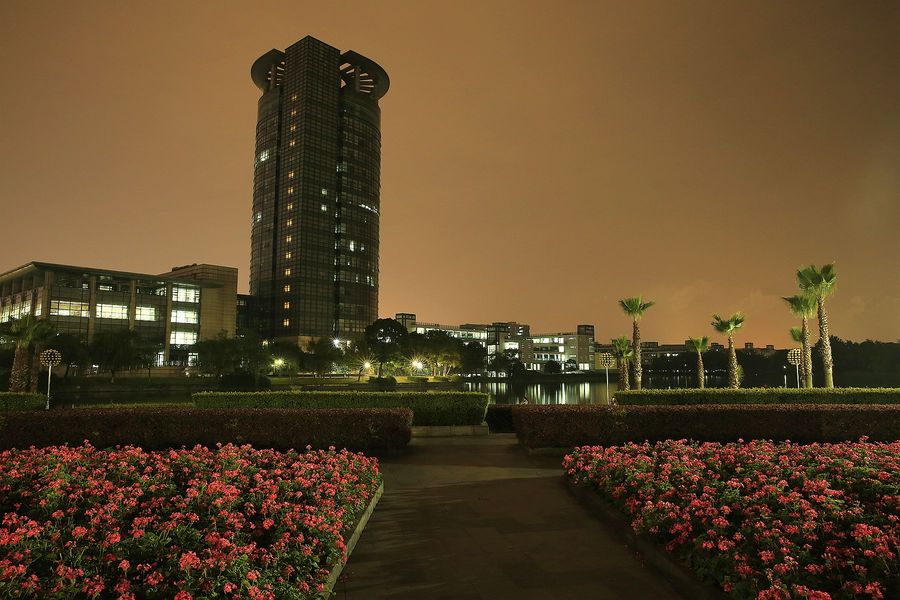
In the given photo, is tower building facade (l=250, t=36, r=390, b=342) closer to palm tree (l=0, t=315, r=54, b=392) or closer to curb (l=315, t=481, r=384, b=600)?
palm tree (l=0, t=315, r=54, b=392)

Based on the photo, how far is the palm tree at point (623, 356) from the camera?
3744cm

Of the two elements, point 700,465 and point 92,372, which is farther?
point 92,372

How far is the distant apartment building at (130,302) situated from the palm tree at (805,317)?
9128 centimetres

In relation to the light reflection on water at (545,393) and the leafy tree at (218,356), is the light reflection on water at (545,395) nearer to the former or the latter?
the light reflection on water at (545,393)

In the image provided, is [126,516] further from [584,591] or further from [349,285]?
[349,285]

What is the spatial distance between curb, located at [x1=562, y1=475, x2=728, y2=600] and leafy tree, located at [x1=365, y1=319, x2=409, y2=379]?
244 feet

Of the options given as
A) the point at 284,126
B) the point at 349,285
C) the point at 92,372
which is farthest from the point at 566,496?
the point at 284,126

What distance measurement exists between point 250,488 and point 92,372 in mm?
92928

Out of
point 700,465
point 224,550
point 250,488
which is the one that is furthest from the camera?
point 700,465

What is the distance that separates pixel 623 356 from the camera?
38.0 m

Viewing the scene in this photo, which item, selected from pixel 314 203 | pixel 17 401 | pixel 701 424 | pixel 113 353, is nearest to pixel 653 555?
pixel 701 424

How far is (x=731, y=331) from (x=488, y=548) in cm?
4361

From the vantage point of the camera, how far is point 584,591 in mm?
6324

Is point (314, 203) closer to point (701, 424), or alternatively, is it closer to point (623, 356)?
point (623, 356)
